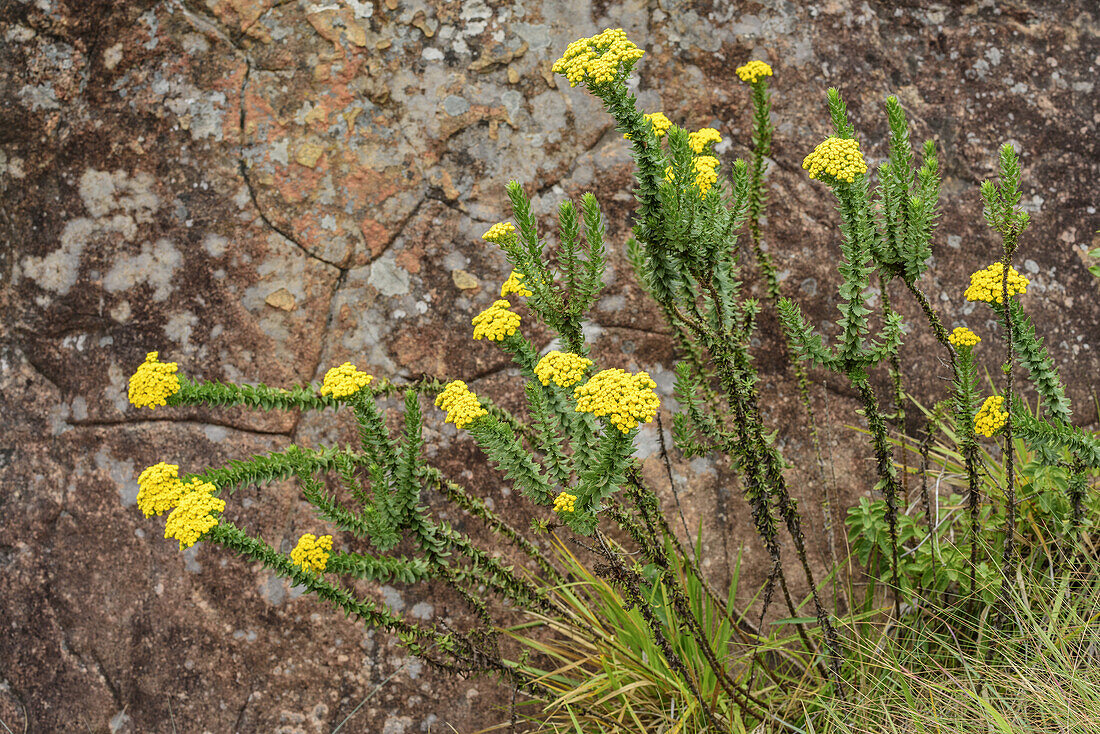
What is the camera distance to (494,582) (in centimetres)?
243

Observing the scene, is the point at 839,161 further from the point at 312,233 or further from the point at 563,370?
the point at 312,233

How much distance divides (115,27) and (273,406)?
181 cm

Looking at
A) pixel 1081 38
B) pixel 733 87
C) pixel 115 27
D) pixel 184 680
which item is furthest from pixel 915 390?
pixel 115 27

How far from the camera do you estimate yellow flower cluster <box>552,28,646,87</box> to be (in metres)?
1.81

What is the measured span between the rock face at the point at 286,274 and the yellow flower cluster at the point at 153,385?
2.52 ft

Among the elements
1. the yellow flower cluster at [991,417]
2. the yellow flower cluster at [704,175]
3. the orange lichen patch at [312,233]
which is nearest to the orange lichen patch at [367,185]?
the orange lichen patch at [312,233]

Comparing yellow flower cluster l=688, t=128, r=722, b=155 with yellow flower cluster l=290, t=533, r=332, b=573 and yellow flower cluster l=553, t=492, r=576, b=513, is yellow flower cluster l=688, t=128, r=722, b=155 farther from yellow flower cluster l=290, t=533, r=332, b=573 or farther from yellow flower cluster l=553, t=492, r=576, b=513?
yellow flower cluster l=290, t=533, r=332, b=573

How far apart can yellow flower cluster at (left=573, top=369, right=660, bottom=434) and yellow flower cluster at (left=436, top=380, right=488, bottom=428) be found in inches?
12.3

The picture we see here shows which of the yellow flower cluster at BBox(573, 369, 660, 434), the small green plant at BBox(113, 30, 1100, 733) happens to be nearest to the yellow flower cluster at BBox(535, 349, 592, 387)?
the small green plant at BBox(113, 30, 1100, 733)

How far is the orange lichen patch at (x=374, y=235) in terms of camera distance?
9.61 feet

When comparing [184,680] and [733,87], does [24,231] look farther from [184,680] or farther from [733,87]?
Result: [733,87]

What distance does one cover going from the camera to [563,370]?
5.97 feet

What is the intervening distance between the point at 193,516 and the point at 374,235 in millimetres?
1348

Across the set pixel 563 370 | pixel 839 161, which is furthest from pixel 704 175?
pixel 563 370
